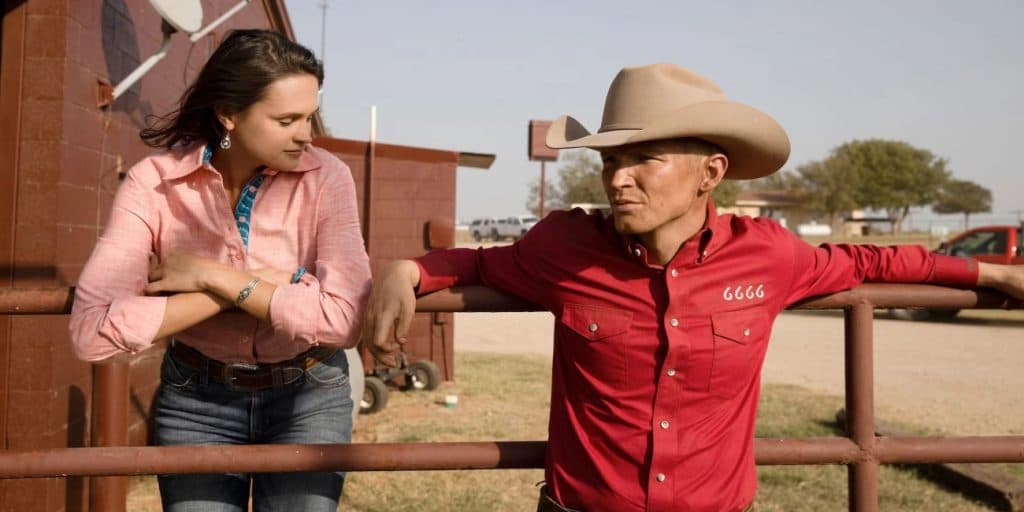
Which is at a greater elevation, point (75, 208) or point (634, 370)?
point (75, 208)

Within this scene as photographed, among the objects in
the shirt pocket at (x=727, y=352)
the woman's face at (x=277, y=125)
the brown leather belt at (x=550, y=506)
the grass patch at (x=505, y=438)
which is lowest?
the grass patch at (x=505, y=438)

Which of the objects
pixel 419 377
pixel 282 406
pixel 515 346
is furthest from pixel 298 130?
pixel 515 346

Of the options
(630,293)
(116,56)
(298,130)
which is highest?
(116,56)

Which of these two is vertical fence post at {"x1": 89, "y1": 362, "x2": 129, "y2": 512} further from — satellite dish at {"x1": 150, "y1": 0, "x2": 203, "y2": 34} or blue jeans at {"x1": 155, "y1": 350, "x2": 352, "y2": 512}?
satellite dish at {"x1": 150, "y1": 0, "x2": 203, "y2": 34}

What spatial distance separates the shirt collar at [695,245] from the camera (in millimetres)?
1933

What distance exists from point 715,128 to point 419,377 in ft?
27.0

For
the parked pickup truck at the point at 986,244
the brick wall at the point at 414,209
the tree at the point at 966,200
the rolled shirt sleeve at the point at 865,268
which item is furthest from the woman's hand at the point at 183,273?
the tree at the point at 966,200

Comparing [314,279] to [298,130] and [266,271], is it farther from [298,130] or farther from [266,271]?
[298,130]

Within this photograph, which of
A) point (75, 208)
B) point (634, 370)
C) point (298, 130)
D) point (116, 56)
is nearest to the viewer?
point (634, 370)

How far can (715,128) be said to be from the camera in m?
1.92

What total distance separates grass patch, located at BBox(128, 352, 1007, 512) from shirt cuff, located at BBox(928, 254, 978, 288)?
3.56 m

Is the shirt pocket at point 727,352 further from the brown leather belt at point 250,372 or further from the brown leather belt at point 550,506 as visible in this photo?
the brown leather belt at point 250,372

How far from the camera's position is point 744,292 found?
6.45 ft

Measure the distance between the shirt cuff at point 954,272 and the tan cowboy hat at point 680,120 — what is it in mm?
432
